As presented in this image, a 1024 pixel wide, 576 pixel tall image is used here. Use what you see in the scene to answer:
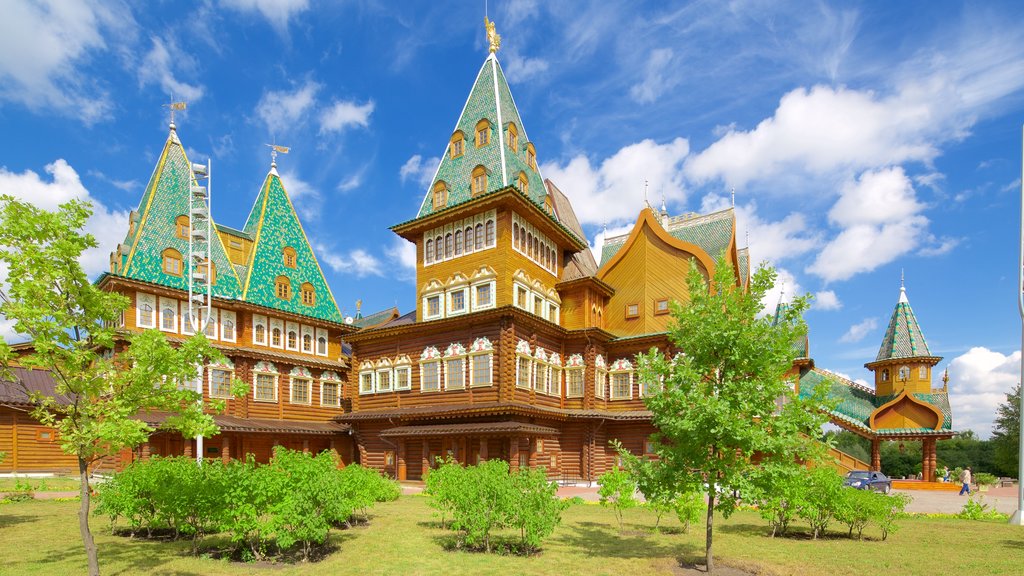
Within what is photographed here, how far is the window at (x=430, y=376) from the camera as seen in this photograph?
29109mm

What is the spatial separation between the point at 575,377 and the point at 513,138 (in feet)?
45.8

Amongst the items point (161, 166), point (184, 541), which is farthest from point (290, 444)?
point (184, 541)

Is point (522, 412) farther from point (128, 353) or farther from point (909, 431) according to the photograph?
point (909, 431)

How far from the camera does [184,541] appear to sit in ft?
40.6

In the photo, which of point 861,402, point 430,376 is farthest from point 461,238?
point 861,402

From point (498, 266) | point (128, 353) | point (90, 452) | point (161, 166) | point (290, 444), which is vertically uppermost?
point (161, 166)

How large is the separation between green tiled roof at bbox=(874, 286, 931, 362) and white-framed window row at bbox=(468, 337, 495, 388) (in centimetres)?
2829

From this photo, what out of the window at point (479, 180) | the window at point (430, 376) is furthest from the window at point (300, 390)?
the window at point (479, 180)

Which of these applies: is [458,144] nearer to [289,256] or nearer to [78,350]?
[289,256]

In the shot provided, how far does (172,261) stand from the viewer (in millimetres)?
30234

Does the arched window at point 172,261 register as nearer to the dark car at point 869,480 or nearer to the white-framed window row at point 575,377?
the white-framed window row at point 575,377

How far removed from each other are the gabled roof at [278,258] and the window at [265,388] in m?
4.19

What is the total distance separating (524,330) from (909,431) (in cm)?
2580

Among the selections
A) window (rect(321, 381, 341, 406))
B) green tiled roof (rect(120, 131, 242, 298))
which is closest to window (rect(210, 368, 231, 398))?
green tiled roof (rect(120, 131, 242, 298))
